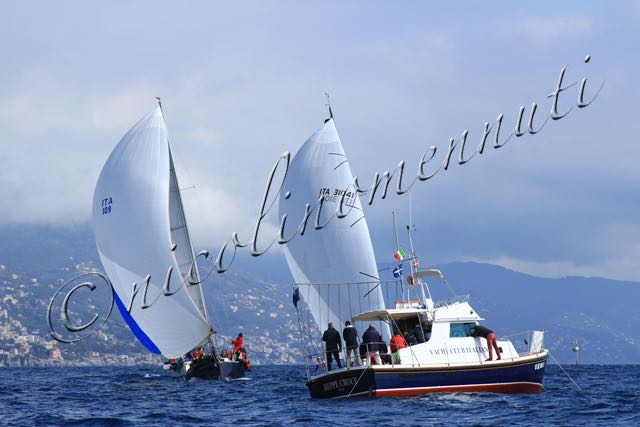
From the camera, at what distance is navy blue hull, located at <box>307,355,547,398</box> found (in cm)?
3347

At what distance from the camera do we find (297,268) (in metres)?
48.0

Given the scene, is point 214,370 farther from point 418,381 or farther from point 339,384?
point 418,381

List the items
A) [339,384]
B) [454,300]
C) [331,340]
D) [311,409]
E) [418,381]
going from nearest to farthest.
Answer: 1. [311,409]
2. [418,381]
3. [339,384]
4. [331,340]
5. [454,300]

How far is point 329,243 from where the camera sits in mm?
47625

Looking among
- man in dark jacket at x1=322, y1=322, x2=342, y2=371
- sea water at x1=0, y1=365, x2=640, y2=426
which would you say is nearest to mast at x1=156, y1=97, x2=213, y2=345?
sea water at x1=0, y1=365, x2=640, y2=426

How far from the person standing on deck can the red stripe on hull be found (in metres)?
1.04

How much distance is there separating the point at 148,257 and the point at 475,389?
73.9 ft

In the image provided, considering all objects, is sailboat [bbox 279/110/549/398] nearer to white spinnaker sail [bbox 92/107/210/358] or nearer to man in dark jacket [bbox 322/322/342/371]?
man in dark jacket [bbox 322/322/342/371]

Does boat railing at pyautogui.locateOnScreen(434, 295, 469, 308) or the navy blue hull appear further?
boat railing at pyautogui.locateOnScreen(434, 295, 469, 308)

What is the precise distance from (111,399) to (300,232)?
12.6m

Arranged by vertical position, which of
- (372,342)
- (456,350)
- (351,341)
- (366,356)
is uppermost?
(351,341)

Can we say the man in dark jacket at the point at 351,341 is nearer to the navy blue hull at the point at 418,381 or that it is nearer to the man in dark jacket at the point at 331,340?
the man in dark jacket at the point at 331,340

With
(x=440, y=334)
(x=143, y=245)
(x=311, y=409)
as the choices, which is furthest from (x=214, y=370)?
(x=311, y=409)

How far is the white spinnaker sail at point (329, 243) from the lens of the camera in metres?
47.2
